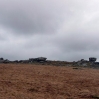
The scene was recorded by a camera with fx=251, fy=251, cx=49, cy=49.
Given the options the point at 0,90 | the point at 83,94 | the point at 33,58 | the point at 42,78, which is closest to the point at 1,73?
the point at 42,78

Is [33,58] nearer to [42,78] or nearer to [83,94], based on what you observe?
[42,78]

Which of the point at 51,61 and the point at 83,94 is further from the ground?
the point at 51,61

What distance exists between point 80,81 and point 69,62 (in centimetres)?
1164

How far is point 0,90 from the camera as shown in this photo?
12.9 metres

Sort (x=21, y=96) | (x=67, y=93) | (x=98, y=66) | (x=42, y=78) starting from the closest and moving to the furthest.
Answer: (x=21, y=96) < (x=67, y=93) < (x=42, y=78) < (x=98, y=66)

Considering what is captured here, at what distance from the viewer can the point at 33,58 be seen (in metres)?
28.1

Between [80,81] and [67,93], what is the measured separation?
313cm

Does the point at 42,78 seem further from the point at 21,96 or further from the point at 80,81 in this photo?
the point at 21,96

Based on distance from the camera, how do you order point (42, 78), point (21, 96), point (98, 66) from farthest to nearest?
point (98, 66) < point (42, 78) < point (21, 96)

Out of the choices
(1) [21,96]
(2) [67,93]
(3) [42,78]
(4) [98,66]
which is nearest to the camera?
(1) [21,96]

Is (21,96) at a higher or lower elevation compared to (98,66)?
lower

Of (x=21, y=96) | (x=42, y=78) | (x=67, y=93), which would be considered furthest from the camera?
(x=42, y=78)

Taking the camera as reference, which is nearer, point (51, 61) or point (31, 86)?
point (31, 86)

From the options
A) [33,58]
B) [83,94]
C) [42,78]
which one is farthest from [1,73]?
[33,58]
